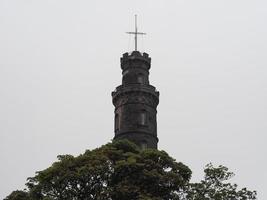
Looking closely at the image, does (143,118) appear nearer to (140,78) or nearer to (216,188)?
(140,78)

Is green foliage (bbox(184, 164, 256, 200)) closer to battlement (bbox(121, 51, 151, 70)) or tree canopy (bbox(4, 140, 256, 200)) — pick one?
tree canopy (bbox(4, 140, 256, 200))

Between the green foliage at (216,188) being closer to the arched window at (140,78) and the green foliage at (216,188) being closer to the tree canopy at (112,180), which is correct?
the tree canopy at (112,180)

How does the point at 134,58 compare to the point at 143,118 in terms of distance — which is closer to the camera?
the point at 143,118

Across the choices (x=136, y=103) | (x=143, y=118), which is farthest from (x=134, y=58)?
(x=143, y=118)

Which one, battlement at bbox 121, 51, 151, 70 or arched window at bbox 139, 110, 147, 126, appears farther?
battlement at bbox 121, 51, 151, 70

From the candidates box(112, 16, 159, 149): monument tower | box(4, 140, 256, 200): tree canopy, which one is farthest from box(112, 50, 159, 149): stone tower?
box(4, 140, 256, 200): tree canopy

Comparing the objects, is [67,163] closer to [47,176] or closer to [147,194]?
[47,176]

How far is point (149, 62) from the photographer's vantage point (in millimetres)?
63875

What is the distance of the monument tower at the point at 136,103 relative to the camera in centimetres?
5775

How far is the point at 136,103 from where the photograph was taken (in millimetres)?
59656

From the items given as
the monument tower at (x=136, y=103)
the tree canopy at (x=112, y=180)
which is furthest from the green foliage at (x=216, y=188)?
the monument tower at (x=136, y=103)

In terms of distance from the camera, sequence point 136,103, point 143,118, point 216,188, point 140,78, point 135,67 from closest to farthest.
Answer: point 216,188 → point 143,118 → point 136,103 → point 140,78 → point 135,67

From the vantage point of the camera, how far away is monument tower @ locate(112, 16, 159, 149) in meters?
57.8

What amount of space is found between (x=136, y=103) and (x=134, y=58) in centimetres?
552
